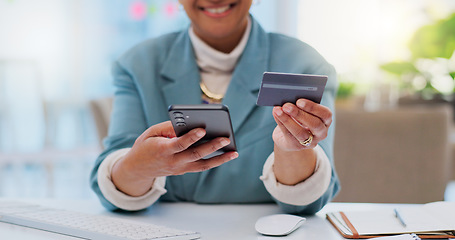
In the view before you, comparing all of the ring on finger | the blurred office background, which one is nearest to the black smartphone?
the ring on finger

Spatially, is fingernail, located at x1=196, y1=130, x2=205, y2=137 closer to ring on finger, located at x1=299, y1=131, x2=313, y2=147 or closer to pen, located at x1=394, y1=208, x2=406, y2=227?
ring on finger, located at x1=299, y1=131, x2=313, y2=147

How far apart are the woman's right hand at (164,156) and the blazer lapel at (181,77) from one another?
256 mm

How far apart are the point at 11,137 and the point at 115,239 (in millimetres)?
2776

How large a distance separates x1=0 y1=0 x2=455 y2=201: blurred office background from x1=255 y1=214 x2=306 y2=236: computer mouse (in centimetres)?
195

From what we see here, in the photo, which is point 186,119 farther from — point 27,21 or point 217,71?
point 27,21

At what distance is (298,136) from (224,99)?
14.4 inches

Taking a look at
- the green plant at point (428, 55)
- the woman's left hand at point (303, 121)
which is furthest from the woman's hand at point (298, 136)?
the green plant at point (428, 55)

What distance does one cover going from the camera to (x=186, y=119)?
0.70 meters

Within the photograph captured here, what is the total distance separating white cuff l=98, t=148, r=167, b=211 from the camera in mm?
941

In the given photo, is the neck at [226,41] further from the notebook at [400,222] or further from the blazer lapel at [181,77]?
the notebook at [400,222]

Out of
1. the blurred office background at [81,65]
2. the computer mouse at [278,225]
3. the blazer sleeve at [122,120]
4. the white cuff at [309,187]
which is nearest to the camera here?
the computer mouse at [278,225]

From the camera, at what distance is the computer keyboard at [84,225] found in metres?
0.74

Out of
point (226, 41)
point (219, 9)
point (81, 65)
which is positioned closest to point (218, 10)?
point (219, 9)

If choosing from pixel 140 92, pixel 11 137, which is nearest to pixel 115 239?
pixel 140 92
